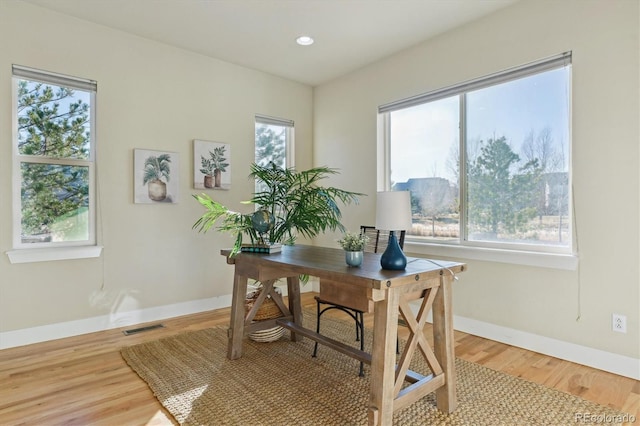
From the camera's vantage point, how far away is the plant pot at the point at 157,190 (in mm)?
3566

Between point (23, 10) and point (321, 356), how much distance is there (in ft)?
11.9

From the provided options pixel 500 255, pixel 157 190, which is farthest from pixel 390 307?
pixel 157 190

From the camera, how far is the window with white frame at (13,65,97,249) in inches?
116

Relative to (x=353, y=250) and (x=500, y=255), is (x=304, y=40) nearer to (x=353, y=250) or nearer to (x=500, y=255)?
(x=353, y=250)

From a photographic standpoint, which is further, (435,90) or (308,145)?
(308,145)

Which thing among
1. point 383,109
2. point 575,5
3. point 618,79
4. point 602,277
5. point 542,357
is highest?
point 575,5

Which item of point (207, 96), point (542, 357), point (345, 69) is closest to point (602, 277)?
point (542, 357)

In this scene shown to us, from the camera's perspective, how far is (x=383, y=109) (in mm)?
4012

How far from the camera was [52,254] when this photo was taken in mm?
3018

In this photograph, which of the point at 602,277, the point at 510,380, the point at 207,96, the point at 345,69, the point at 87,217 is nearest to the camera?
the point at 510,380

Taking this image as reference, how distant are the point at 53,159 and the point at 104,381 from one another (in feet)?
6.34

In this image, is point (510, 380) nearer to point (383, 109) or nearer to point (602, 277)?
point (602, 277)

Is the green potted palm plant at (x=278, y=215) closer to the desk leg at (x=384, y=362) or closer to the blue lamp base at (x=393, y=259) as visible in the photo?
the blue lamp base at (x=393, y=259)

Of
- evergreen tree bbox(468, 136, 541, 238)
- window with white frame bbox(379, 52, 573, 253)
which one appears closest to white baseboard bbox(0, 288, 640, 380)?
window with white frame bbox(379, 52, 573, 253)
